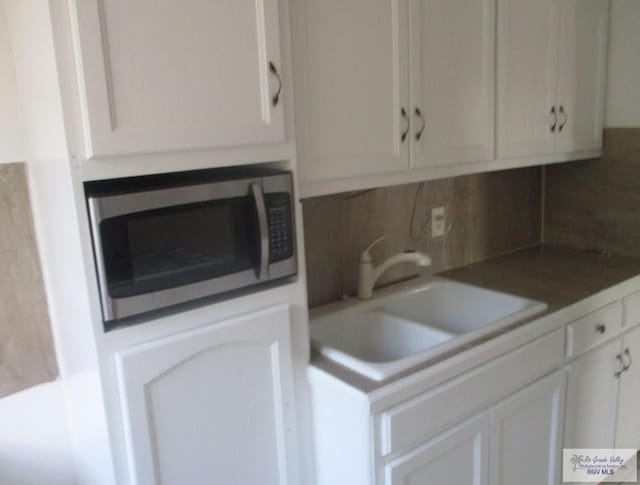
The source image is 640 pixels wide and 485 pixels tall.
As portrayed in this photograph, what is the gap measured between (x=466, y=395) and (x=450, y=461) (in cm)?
19

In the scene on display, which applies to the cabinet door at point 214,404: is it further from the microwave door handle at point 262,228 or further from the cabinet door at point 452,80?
the cabinet door at point 452,80

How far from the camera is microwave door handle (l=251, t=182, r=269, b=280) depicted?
124 centimetres

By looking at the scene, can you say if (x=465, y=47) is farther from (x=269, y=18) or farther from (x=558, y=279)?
(x=558, y=279)

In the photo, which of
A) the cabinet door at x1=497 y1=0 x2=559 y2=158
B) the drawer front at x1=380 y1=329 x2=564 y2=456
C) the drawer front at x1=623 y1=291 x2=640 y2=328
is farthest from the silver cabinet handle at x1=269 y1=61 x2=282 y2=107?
the drawer front at x1=623 y1=291 x2=640 y2=328

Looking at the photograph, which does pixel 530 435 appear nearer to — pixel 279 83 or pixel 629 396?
pixel 629 396

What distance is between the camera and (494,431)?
5.36 feet

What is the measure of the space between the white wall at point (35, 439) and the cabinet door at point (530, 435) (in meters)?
1.22

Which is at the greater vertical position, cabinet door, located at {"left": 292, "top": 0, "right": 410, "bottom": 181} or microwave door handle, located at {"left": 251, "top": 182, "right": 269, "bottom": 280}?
cabinet door, located at {"left": 292, "top": 0, "right": 410, "bottom": 181}

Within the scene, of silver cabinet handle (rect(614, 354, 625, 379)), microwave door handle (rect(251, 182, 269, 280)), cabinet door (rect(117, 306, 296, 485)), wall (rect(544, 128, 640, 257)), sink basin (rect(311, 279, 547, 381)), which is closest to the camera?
cabinet door (rect(117, 306, 296, 485))

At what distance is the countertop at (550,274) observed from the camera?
6.55ft

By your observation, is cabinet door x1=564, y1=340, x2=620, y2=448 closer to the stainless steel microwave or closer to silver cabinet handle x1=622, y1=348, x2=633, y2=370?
silver cabinet handle x1=622, y1=348, x2=633, y2=370

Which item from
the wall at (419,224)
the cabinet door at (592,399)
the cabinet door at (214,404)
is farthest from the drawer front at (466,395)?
the wall at (419,224)

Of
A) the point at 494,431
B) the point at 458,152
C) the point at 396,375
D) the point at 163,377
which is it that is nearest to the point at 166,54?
the point at 163,377

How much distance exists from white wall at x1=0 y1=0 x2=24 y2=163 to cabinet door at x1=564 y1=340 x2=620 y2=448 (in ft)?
6.02
